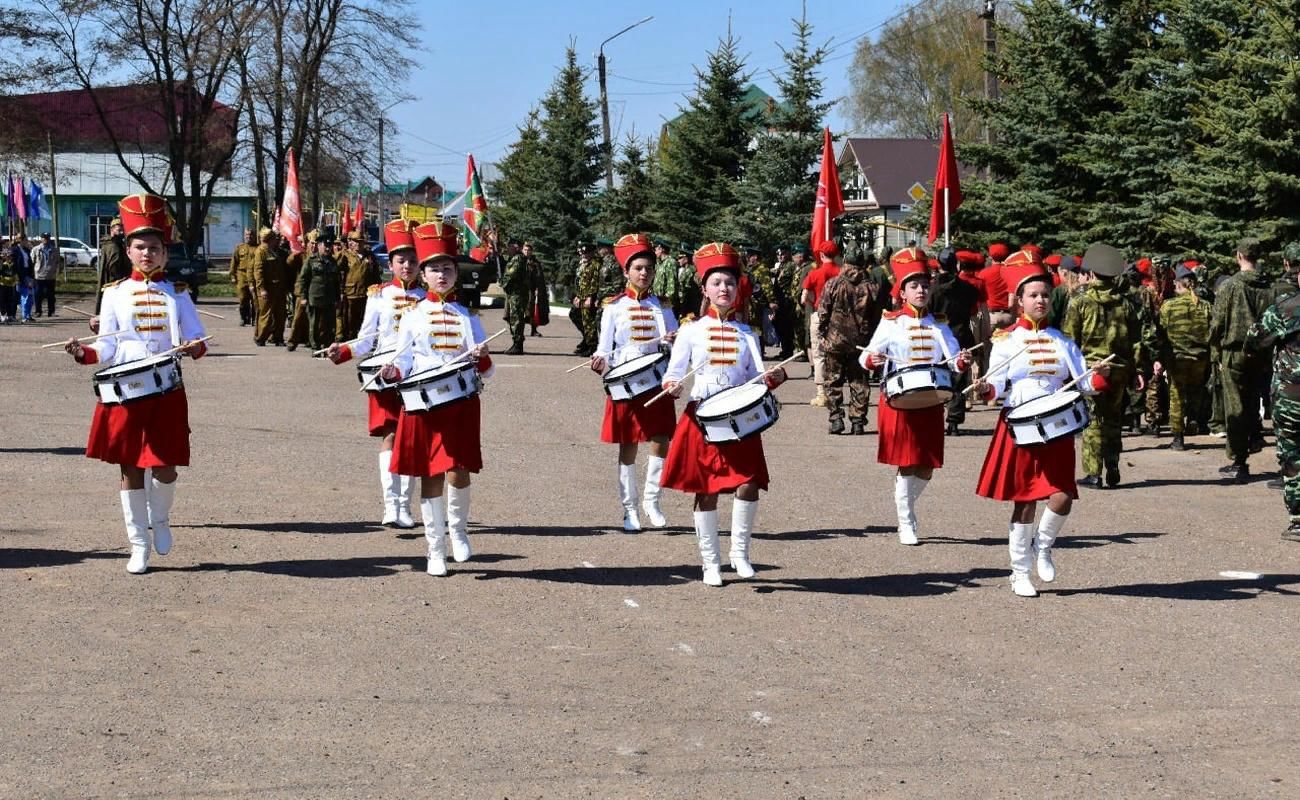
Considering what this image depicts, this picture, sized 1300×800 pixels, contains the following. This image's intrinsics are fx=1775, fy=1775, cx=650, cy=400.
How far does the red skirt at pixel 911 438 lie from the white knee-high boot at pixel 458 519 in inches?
107

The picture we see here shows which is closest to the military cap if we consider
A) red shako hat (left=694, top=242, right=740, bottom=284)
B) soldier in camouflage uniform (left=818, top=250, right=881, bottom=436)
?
red shako hat (left=694, top=242, right=740, bottom=284)

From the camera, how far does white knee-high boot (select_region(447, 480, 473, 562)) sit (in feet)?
32.4

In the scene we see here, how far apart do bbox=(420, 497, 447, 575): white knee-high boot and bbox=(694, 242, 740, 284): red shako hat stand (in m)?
1.93

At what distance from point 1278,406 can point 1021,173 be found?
17.1 metres

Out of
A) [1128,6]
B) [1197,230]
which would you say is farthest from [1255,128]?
[1128,6]

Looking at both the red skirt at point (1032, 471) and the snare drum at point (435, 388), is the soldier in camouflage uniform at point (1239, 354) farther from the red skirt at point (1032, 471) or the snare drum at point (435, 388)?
the snare drum at point (435, 388)

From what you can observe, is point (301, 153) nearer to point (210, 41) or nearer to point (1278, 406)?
point (210, 41)

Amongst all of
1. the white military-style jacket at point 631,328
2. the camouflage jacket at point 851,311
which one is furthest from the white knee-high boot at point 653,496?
the camouflage jacket at point 851,311

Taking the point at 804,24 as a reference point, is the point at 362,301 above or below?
below

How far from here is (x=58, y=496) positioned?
492 inches

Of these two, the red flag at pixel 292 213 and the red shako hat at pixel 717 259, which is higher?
the red flag at pixel 292 213

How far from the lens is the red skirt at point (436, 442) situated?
31.3 feet

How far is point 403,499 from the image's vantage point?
1144 centimetres

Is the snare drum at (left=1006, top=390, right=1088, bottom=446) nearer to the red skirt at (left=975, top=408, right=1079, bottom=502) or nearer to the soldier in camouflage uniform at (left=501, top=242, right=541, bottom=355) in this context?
the red skirt at (left=975, top=408, right=1079, bottom=502)
